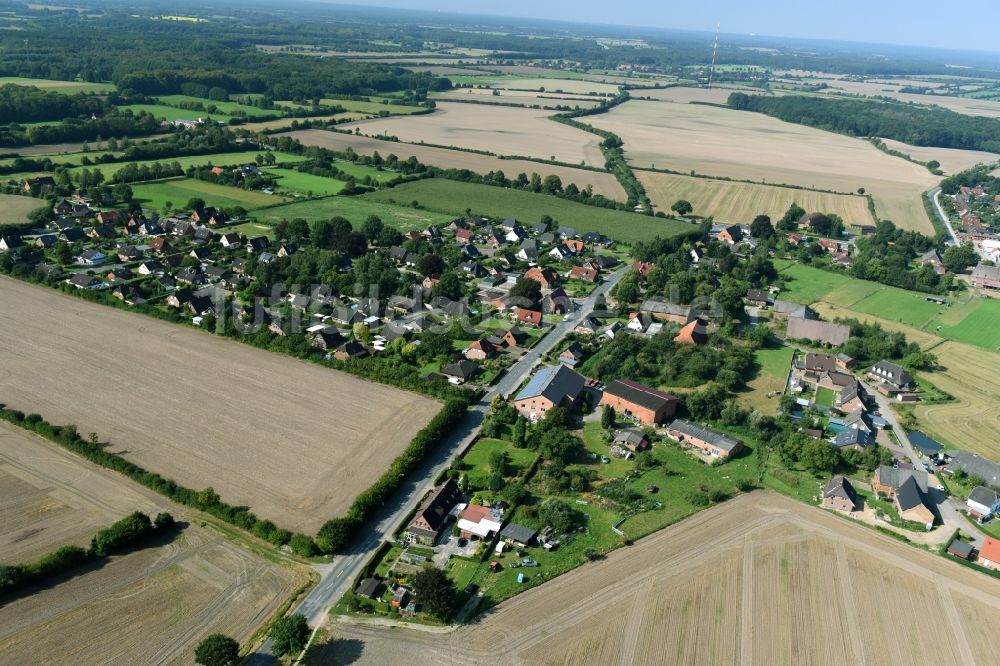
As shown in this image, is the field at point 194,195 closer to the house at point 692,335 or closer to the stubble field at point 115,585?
the stubble field at point 115,585

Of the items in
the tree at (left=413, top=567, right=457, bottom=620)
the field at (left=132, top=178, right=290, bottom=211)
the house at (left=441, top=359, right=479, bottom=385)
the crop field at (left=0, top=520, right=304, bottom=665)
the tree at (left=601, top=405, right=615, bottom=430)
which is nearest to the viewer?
the crop field at (left=0, top=520, right=304, bottom=665)

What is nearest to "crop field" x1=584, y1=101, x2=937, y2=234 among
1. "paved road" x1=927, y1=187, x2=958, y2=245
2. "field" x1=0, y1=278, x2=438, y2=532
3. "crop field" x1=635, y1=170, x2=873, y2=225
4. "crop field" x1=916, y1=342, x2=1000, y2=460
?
"paved road" x1=927, y1=187, x2=958, y2=245

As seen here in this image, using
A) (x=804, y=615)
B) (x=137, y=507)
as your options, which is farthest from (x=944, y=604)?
(x=137, y=507)

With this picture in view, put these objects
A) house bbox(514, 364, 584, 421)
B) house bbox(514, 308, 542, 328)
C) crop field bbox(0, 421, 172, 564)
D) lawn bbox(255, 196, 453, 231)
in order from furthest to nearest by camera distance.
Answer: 1. lawn bbox(255, 196, 453, 231)
2. house bbox(514, 308, 542, 328)
3. house bbox(514, 364, 584, 421)
4. crop field bbox(0, 421, 172, 564)

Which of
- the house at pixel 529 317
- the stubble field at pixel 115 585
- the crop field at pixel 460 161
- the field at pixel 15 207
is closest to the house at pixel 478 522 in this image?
the stubble field at pixel 115 585

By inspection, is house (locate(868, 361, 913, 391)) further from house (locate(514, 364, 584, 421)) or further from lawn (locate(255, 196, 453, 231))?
lawn (locate(255, 196, 453, 231))

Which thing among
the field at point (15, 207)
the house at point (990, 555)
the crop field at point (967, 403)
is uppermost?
the field at point (15, 207)

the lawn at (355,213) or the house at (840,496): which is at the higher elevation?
the lawn at (355,213)

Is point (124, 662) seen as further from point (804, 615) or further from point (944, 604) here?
point (944, 604)
